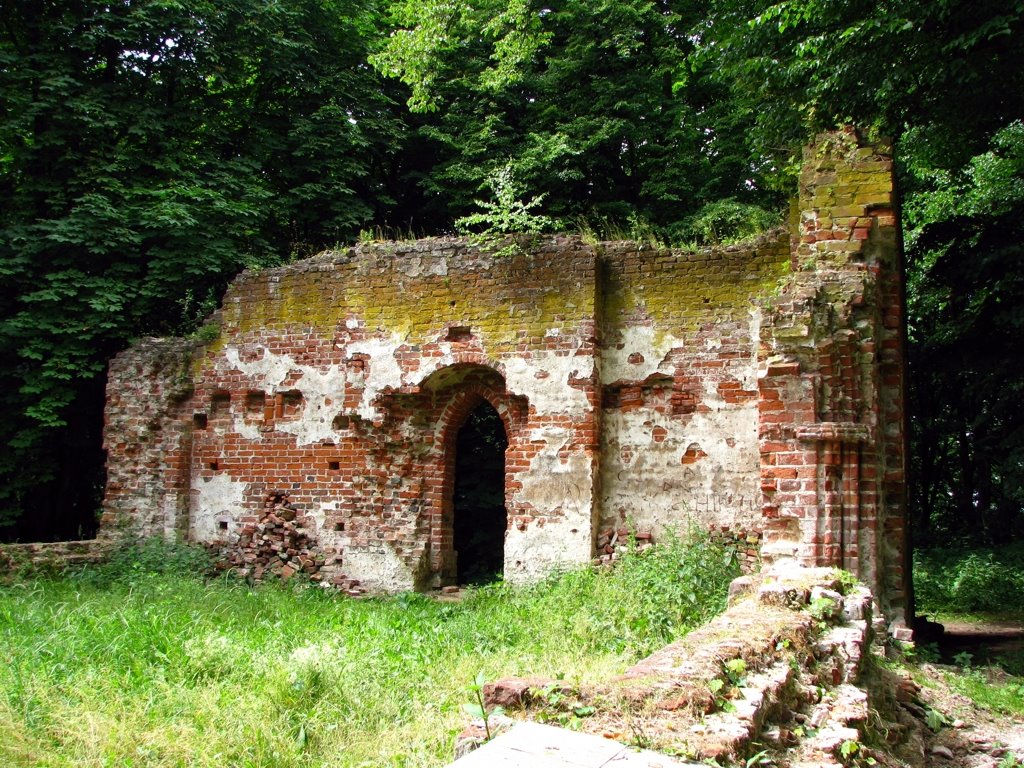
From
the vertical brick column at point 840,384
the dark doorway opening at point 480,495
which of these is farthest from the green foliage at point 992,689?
the dark doorway opening at point 480,495

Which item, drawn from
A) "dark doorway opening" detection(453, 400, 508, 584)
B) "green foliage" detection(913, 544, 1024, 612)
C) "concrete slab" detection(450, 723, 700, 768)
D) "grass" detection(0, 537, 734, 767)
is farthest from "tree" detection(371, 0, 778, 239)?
"concrete slab" detection(450, 723, 700, 768)

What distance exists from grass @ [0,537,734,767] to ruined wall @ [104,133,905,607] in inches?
40.3

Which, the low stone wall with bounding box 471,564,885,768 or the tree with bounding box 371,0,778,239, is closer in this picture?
the low stone wall with bounding box 471,564,885,768

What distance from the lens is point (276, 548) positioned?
10.6m

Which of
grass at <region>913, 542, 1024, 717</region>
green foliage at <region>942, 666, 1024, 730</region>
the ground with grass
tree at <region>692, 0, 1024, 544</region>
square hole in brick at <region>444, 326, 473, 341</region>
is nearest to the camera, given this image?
the ground with grass

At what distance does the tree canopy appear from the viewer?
32.9 feet

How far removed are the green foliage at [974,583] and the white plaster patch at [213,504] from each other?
30.1 feet

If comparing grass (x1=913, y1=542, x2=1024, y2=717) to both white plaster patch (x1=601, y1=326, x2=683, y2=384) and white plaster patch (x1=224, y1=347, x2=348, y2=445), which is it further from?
white plaster patch (x1=224, y1=347, x2=348, y2=445)

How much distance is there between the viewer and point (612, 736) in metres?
2.70

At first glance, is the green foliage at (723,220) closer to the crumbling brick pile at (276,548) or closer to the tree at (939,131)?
the tree at (939,131)

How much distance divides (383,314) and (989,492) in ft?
42.8

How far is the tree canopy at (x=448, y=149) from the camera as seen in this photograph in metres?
10.0

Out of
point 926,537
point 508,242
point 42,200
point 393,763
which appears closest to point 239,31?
point 42,200

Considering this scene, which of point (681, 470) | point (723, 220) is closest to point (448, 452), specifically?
point (681, 470)
